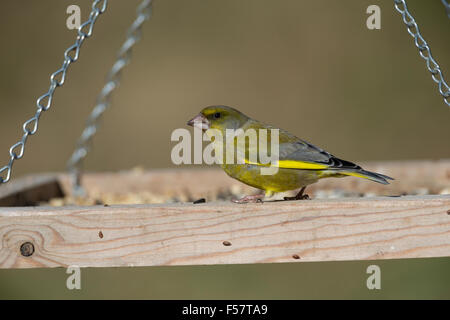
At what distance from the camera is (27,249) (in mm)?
2611

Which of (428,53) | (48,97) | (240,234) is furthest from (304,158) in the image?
(48,97)

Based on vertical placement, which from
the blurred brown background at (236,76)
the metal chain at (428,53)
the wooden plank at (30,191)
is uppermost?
the blurred brown background at (236,76)

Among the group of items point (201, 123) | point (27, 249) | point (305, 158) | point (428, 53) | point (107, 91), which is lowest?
point (27, 249)

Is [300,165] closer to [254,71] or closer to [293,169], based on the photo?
[293,169]

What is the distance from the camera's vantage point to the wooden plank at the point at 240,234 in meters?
2.60

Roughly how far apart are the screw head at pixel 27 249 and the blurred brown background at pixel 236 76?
15.7ft

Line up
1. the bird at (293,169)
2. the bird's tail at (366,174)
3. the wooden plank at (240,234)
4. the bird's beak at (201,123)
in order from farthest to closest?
the bird's beak at (201,123), the bird at (293,169), the bird's tail at (366,174), the wooden plank at (240,234)

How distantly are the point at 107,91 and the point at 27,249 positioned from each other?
1627 millimetres

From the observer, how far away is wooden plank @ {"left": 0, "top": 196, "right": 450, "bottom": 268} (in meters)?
2.60

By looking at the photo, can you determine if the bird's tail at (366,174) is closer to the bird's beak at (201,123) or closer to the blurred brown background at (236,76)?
the bird's beak at (201,123)

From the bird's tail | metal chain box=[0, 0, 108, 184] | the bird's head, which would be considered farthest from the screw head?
the bird's tail

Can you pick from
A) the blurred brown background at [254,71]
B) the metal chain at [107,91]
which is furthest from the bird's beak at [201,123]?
the blurred brown background at [254,71]

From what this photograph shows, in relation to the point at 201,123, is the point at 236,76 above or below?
above

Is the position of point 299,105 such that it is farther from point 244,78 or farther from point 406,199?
point 406,199
